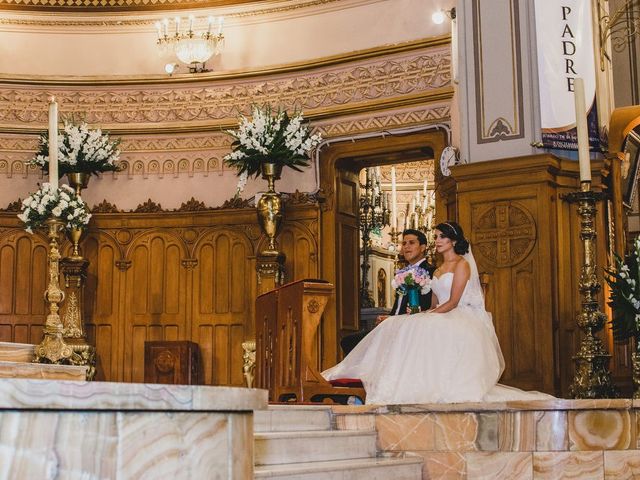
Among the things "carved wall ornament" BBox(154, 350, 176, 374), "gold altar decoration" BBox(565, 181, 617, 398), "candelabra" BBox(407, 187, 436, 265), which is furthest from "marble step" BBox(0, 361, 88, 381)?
"candelabra" BBox(407, 187, 436, 265)

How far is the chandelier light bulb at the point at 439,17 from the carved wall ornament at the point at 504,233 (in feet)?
8.81

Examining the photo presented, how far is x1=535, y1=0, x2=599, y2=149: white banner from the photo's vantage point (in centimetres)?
1032

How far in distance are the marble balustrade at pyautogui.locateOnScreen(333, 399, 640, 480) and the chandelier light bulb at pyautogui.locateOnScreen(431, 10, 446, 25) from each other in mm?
6008

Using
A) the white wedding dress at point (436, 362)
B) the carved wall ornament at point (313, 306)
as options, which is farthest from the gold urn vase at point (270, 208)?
the white wedding dress at point (436, 362)

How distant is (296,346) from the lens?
8031 mm

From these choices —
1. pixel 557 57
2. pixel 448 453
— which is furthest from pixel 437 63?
pixel 448 453

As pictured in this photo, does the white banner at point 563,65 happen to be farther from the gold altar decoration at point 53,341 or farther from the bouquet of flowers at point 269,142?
the gold altar decoration at point 53,341

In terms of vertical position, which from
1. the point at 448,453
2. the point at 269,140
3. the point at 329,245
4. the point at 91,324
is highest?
the point at 269,140

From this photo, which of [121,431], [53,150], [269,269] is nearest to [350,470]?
[53,150]

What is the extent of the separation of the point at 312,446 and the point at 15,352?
94.6 inches

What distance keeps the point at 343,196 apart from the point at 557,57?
3.25 m

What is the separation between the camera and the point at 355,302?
1248cm

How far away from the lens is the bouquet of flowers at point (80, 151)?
12.2 meters

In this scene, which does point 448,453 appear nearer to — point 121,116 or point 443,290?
point 443,290
